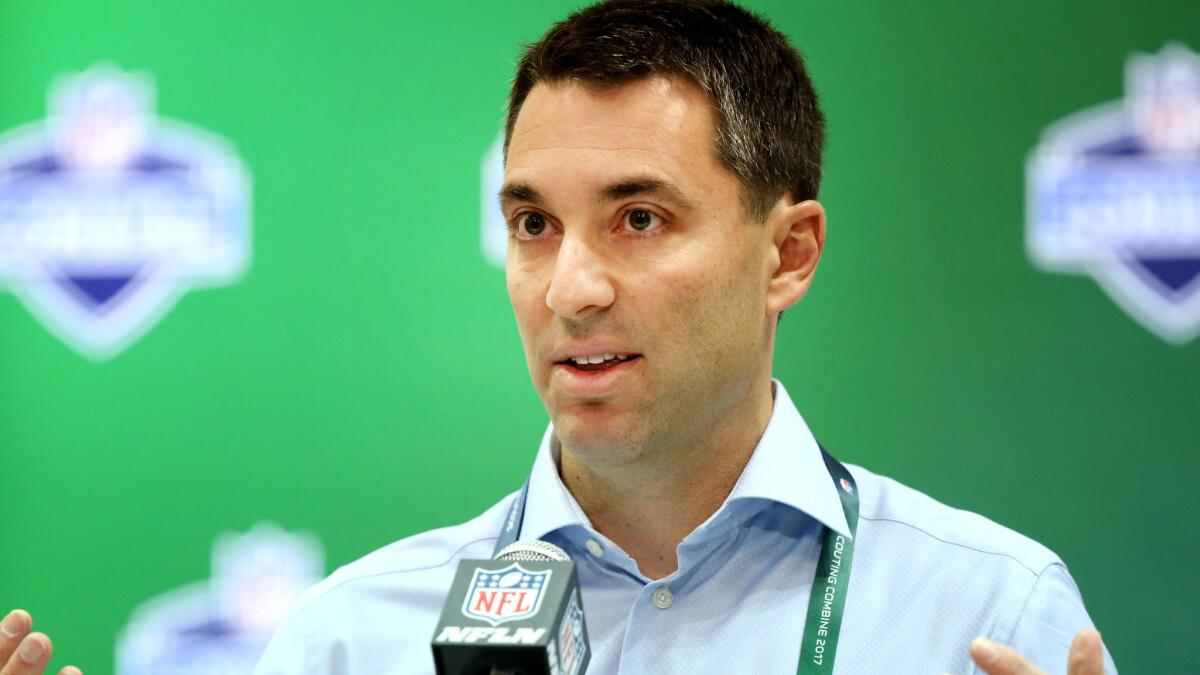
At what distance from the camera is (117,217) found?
3193 millimetres

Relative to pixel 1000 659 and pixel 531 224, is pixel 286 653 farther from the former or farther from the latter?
pixel 1000 659

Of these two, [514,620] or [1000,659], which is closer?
[514,620]

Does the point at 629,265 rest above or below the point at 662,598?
above

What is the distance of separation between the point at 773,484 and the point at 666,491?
0.48ft

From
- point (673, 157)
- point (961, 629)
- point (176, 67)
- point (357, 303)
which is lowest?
point (961, 629)

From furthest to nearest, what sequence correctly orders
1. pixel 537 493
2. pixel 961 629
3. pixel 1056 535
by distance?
pixel 1056 535 < pixel 537 493 < pixel 961 629

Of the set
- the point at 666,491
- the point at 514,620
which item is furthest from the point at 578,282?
the point at 514,620

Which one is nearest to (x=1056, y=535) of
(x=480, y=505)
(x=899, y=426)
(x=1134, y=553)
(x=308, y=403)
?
(x=1134, y=553)

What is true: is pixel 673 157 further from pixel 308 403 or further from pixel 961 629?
pixel 308 403

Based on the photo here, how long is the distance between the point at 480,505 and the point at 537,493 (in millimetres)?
1276

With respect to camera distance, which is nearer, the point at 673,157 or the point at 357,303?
the point at 673,157

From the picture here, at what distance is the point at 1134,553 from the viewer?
3.11m

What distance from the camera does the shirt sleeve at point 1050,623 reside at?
1.71 m

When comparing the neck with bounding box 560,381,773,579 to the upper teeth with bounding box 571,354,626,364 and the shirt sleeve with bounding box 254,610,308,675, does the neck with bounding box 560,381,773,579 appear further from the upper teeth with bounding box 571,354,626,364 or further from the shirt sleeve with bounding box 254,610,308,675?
the shirt sleeve with bounding box 254,610,308,675
